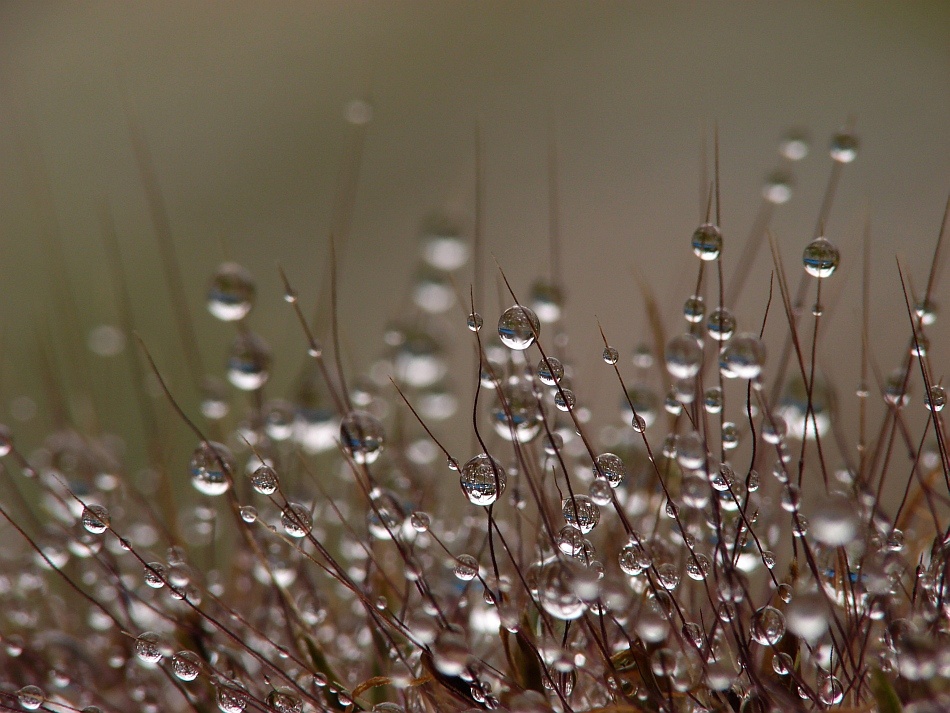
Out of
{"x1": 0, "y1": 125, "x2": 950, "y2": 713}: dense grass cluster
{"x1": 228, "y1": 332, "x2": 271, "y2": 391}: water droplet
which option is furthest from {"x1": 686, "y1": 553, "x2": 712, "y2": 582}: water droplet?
{"x1": 228, "y1": 332, "x2": 271, "y2": 391}: water droplet

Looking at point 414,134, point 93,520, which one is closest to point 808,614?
point 93,520

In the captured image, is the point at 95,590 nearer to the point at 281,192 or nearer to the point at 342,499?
the point at 342,499

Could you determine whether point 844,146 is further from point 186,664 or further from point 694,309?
point 186,664

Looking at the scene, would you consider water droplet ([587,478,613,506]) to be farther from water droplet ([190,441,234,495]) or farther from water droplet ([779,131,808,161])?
water droplet ([779,131,808,161])

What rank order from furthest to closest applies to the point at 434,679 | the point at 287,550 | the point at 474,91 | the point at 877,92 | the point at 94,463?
the point at 474,91 < the point at 877,92 < the point at 94,463 < the point at 287,550 < the point at 434,679

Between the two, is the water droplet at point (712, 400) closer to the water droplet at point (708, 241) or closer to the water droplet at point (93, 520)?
the water droplet at point (708, 241)

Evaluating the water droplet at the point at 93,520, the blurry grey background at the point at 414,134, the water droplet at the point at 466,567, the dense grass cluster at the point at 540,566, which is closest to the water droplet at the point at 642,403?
the dense grass cluster at the point at 540,566

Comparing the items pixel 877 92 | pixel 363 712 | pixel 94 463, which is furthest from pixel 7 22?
pixel 363 712
